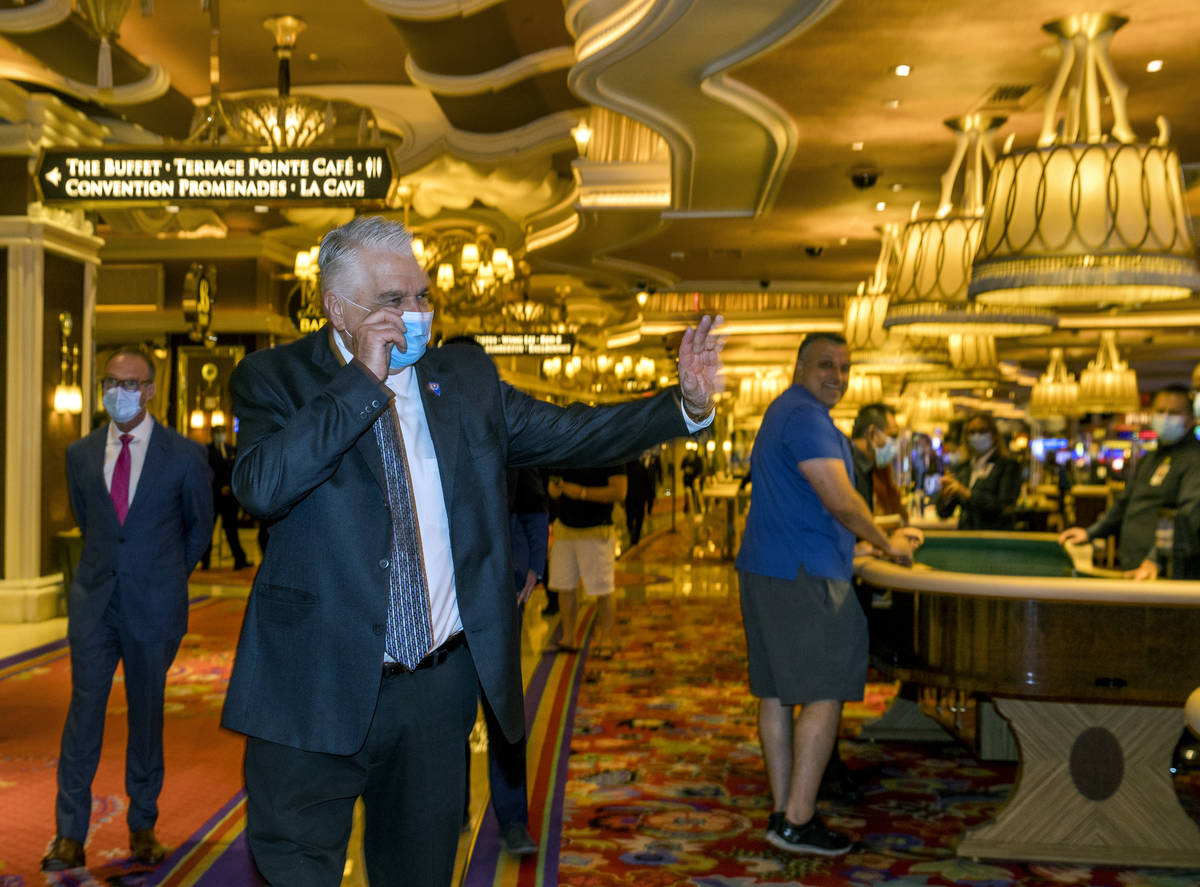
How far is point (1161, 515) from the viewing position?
7.16 meters

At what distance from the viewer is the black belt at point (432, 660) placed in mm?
2152

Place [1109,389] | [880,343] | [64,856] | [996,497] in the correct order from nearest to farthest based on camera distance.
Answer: [64,856] < [996,497] < [880,343] < [1109,389]

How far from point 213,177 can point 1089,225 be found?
12.3 ft

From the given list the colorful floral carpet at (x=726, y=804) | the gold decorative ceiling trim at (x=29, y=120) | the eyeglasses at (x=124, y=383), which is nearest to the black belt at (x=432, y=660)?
the colorful floral carpet at (x=726, y=804)

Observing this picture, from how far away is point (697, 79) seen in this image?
645 centimetres

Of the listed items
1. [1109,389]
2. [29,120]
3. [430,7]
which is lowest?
[1109,389]

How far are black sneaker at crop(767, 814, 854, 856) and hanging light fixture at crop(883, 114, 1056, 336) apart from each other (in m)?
3.18

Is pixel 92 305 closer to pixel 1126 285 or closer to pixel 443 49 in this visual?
pixel 443 49

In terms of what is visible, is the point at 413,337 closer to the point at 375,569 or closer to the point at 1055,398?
the point at 375,569

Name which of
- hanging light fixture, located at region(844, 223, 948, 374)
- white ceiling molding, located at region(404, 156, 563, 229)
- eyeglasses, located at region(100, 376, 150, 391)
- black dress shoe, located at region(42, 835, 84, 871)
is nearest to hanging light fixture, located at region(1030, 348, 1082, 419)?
white ceiling molding, located at region(404, 156, 563, 229)

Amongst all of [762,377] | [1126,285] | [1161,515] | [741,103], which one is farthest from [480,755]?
[762,377]

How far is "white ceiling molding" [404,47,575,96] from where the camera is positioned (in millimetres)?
9195

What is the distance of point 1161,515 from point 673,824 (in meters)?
3.97

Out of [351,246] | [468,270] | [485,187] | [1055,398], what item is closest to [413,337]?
[351,246]
